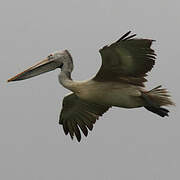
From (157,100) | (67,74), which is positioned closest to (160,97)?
(157,100)

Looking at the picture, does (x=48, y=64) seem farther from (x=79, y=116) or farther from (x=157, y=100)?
(x=157, y=100)

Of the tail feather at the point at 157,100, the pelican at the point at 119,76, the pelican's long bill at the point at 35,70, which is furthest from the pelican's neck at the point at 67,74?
the tail feather at the point at 157,100

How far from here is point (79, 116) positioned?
1722cm

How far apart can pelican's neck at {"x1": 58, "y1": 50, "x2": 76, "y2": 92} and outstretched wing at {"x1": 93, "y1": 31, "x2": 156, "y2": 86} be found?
543 mm

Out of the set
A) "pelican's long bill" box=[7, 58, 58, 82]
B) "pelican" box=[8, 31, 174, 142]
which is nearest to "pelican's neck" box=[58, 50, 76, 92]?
"pelican" box=[8, 31, 174, 142]

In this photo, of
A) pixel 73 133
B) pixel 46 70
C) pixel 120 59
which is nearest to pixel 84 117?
pixel 73 133

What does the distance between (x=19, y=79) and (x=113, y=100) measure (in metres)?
2.54

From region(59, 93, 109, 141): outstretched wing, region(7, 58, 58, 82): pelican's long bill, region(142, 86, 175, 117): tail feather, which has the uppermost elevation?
region(7, 58, 58, 82): pelican's long bill

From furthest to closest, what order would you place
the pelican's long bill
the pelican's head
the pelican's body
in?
the pelican's long bill < the pelican's head < the pelican's body

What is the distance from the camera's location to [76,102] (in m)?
17.0

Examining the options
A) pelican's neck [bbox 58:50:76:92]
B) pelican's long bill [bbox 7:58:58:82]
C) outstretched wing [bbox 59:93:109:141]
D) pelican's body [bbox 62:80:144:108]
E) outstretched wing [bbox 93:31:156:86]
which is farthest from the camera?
outstretched wing [bbox 59:93:109:141]

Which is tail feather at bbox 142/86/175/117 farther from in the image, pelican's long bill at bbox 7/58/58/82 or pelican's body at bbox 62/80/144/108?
pelican's long bill at bbox 7/58/58/82

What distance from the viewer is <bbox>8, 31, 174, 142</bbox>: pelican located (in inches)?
558

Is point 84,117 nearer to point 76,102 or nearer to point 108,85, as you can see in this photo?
point 76,102
